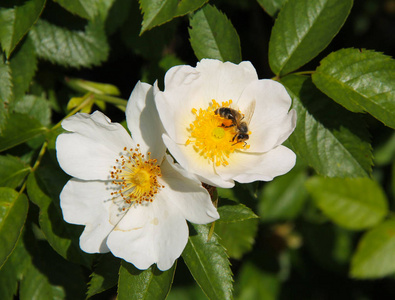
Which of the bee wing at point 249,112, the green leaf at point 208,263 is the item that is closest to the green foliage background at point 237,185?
the green leaf at point 208,263

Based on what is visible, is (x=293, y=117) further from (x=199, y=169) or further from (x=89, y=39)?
(x=89, y=39)

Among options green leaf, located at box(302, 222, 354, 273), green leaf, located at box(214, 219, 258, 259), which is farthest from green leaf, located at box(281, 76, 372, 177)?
green leaf, located at box(302, 222, 354, 273)

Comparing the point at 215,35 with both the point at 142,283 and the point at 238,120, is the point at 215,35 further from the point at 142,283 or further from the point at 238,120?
the point at 142,283

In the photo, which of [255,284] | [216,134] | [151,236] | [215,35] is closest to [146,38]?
[215,35]

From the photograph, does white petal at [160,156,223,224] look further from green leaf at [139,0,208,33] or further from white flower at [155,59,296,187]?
green leaf at [139,0,208,33]

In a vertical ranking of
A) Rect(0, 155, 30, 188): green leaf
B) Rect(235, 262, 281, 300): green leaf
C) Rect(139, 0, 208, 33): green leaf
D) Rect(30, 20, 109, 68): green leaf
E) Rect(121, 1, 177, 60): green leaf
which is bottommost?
Rect(235, 262, 281, 300): green leaf

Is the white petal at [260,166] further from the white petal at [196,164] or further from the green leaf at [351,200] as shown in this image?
the green leaf at [351,200]
